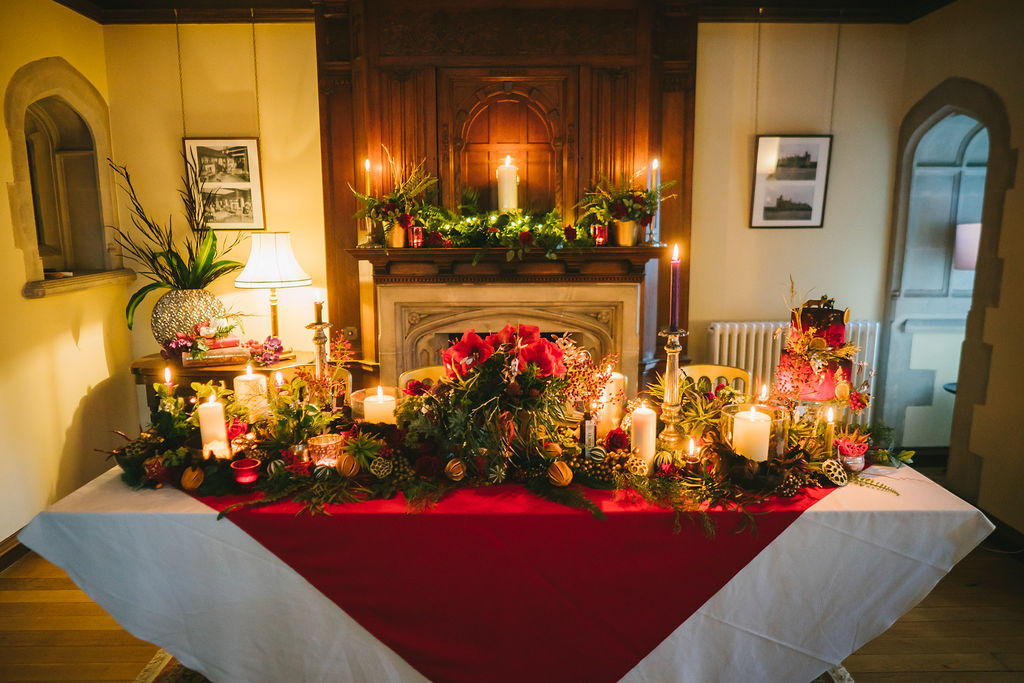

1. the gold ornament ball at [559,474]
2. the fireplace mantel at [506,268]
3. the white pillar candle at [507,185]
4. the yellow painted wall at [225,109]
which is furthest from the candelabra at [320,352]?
the yellow painted wall at [225,109]

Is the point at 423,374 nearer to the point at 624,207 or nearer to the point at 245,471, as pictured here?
the point at 245,471

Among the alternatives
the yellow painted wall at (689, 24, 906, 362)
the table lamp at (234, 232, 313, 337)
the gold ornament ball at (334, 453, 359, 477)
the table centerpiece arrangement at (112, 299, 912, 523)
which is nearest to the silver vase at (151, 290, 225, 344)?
the table lamp at (234, 232, 313, 337)

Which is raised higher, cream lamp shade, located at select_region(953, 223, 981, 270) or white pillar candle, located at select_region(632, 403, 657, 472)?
cream lamp shade, located at select_region(953, 223, 981, 270)

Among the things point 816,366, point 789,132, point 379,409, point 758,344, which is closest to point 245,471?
point 379,409

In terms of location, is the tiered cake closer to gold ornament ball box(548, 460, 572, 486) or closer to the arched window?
gold ornament ball box(548, 460, 572, 486)

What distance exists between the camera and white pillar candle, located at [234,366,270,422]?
2.05 meters

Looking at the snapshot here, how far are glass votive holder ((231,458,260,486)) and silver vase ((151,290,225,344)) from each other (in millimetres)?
2348

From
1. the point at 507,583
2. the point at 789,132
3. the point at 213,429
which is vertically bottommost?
the point at 507,583

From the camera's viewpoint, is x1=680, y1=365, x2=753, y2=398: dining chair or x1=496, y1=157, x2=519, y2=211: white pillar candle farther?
x1=496, y1=157, x2=519, y2=211: white pillar candle

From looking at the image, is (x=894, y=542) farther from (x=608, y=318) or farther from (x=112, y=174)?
(x=112, y=174)

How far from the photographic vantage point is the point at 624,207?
364 centimetres

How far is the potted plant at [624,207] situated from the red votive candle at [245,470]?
2514mm

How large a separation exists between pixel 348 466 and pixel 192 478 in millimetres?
444

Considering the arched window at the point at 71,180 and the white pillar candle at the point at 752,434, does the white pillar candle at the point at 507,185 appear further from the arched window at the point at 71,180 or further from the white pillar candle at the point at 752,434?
the arched window at the point at 71,180
